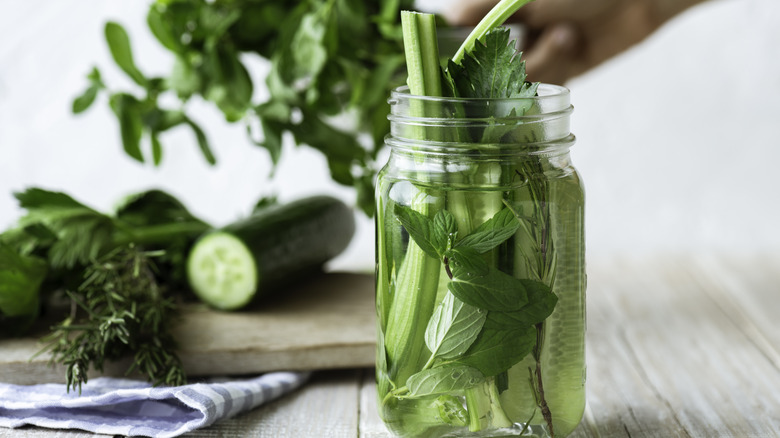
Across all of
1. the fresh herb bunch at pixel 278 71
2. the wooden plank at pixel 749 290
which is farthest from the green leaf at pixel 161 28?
the wooden plank at pixel 749 290

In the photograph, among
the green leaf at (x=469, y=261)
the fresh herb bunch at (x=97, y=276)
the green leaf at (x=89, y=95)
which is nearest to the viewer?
the green leaf at (x=469, y=261)

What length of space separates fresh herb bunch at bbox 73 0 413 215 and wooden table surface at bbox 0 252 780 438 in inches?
15.0

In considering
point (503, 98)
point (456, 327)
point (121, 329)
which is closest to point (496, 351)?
point (456, 327)

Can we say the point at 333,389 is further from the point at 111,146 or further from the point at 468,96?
the point at 111,146

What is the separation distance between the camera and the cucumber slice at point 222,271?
1.25 m

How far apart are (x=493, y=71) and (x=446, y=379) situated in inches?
11.6

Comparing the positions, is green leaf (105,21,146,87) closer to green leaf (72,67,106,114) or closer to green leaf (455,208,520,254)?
green leaf (72,67,106,114)

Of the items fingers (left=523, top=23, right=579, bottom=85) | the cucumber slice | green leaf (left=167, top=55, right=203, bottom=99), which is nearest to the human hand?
fingers (left=523, top=23, right=579, bottom=85)

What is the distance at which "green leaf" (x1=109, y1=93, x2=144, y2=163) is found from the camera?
4.31ft

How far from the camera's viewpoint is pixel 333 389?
1.08 metres

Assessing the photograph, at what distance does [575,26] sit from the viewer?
155cm

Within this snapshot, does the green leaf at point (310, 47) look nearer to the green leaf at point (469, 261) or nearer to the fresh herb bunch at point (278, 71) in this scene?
the fresh herb bunch at point (278, 71)

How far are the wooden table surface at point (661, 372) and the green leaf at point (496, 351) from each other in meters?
0.21

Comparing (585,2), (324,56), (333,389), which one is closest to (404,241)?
(333,389)
